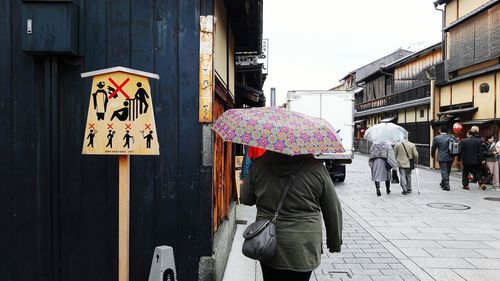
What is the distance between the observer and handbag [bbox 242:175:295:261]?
10.7ft

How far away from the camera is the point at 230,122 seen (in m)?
3.52

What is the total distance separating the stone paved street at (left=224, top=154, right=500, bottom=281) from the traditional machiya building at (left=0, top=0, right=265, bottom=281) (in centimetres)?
155

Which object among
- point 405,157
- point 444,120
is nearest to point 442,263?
point 405,157

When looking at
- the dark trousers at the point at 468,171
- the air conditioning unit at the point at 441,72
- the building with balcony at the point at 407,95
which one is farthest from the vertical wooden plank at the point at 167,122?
the building with balcony at the point at 407,95

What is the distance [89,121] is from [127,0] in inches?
65.3

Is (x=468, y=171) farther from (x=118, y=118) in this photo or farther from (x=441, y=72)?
(x=118, y=118)

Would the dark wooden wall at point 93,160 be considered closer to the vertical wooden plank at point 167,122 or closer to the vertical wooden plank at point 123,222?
the vertical wooden plank at point 167,122

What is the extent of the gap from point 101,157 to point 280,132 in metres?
2.42

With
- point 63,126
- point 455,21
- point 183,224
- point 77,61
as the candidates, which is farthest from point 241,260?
point 455,21

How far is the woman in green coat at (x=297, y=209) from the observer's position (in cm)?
332

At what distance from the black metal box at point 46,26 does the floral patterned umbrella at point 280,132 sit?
6.72ft

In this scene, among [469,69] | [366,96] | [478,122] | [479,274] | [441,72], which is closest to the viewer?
[479,274]

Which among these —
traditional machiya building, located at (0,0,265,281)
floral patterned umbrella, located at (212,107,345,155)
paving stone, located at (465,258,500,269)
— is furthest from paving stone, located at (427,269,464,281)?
floral patterned umbrella, located at (212,107,345,155)

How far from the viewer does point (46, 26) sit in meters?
4.38
